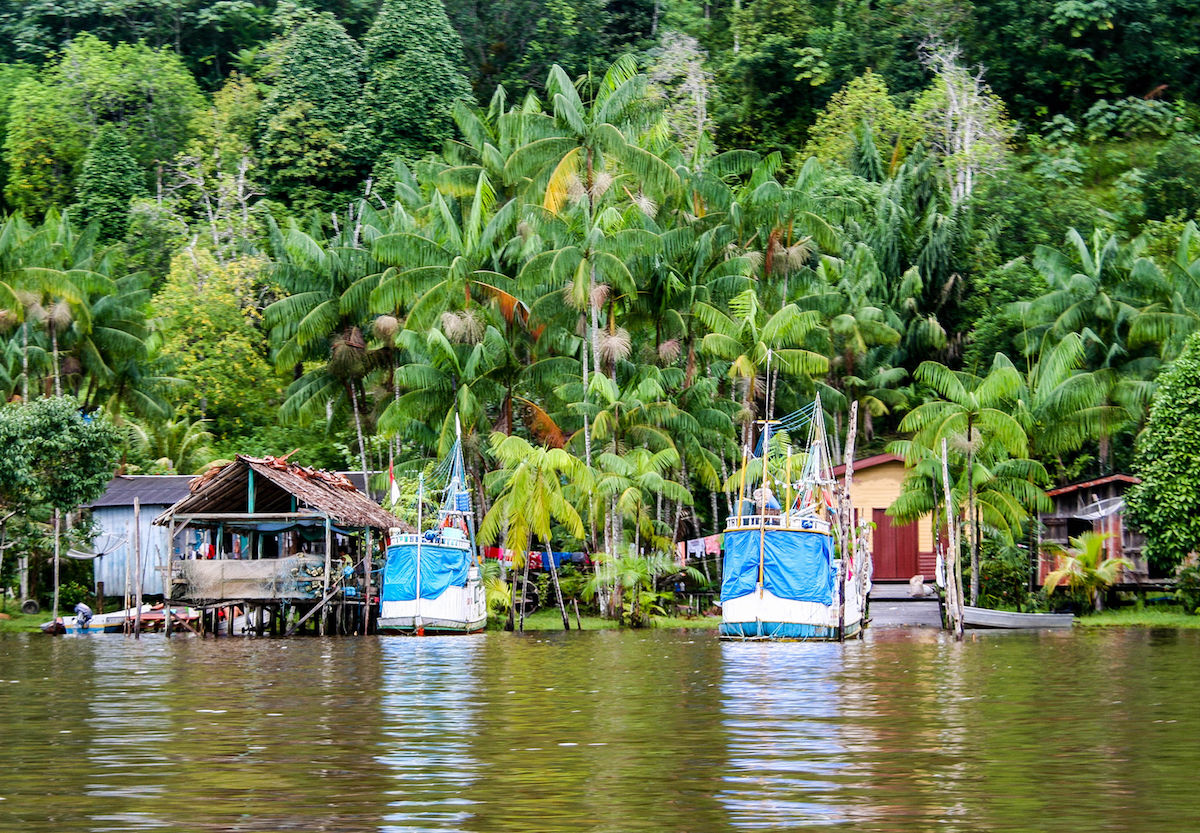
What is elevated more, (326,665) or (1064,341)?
(1064,341)

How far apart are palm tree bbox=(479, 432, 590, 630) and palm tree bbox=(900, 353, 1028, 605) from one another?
977 cm

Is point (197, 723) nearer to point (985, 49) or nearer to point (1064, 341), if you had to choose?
point (1064, 341)

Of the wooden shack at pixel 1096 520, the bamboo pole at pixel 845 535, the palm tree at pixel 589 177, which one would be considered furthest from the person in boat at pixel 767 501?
the wooden shack at pixel 1096 520

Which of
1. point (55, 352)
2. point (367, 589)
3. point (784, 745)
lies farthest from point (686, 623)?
point (784, 745)

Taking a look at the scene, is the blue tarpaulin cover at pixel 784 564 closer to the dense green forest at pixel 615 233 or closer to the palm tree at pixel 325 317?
the dense green forest at pixel 615 233

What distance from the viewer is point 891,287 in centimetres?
6194

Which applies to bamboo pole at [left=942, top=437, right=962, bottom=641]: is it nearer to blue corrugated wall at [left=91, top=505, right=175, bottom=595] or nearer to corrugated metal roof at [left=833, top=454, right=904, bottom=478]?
corrugated metal roof at [left=833, top=454, right=904, bottom=478]

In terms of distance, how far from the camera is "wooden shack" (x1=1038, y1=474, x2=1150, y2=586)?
46.1 metres

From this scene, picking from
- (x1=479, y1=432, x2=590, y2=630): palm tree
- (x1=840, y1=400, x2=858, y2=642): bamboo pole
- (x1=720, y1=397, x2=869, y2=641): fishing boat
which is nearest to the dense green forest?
(x1=479, y1=432, x2=590, y2=630): palm tree

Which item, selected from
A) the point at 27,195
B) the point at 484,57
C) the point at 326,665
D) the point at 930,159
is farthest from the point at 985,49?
the point at 326,665

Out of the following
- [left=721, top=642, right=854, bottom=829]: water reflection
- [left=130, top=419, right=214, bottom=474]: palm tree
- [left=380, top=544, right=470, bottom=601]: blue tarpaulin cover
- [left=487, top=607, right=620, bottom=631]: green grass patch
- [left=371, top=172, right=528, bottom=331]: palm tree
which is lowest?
[left=721, top=642, right=854, bottom=829]: water reflection

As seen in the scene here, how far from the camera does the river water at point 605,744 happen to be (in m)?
12.4

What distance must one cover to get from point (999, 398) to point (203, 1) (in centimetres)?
5166

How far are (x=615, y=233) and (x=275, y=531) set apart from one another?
13.5m
